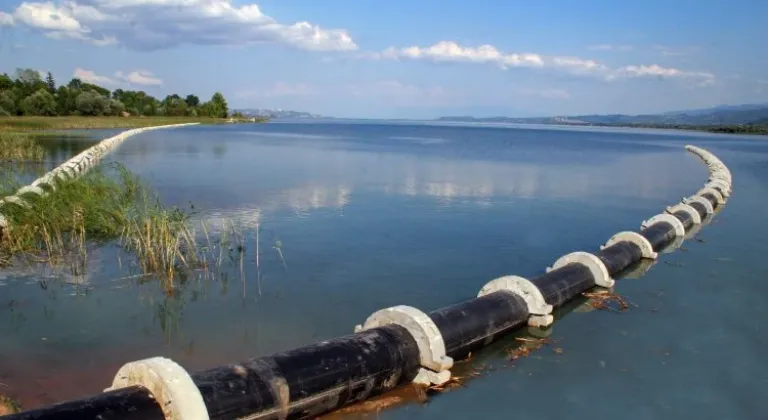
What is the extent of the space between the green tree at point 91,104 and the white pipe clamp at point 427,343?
3051 inches

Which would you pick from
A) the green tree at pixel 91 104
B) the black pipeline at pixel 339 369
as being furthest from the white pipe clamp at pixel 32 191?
the green tree at pixel 91 104

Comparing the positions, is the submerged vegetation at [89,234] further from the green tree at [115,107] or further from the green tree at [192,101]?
the green tree at [192,101]

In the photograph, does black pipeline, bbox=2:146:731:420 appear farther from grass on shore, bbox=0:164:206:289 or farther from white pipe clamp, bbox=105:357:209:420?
grass on shore, bbox=0:164:206:289

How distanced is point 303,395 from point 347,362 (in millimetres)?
531

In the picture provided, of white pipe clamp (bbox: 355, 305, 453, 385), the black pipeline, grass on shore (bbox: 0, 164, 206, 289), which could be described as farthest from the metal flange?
grass on shore (bbox: 0, 164, 206, 289)

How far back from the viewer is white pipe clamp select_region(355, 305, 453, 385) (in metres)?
5.83

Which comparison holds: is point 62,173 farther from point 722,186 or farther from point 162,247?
point 722,186

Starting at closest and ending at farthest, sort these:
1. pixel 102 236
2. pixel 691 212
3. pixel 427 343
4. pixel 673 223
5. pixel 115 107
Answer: pixel 427 343 < pixel 102 236 < pixel 673 223 < pixel 691 212 < pixel 115 107

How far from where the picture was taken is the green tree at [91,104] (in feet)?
240

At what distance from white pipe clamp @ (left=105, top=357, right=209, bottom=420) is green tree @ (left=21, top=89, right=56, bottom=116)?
236ft

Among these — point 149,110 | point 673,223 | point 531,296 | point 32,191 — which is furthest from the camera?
point 149,110

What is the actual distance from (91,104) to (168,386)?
3123 inches

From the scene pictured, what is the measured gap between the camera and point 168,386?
416 cm

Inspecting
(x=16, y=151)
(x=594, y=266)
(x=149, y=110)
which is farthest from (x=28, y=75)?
(x=594, y=266)
